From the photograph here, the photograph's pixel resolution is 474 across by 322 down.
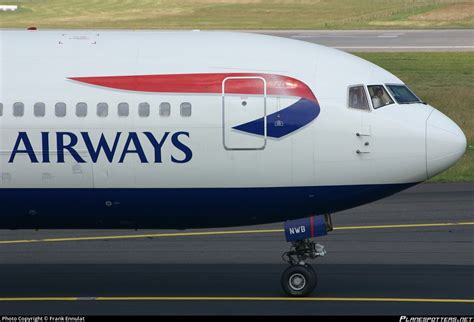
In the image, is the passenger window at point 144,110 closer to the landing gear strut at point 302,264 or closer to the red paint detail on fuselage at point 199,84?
the red paint detail on fuselage at point 199,84

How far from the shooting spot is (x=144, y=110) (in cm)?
1584

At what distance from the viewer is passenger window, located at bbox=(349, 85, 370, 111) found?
632 inches

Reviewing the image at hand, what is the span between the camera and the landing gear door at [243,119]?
15.8m

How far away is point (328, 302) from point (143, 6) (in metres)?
72.6

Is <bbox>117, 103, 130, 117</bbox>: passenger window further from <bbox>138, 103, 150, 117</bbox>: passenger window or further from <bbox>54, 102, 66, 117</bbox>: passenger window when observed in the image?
<bbox>54, 102, 66, 117</bbox>: passenger window

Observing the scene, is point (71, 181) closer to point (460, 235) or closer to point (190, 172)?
point (190, 172)

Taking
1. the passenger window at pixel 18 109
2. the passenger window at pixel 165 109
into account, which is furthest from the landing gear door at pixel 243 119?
the passenger window at pixel 18 109

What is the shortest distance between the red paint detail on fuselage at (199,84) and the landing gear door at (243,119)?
51mm

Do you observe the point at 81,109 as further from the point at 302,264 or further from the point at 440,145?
the point at 440,145

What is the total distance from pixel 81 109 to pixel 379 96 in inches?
180

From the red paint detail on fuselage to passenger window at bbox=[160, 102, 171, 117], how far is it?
198mm
